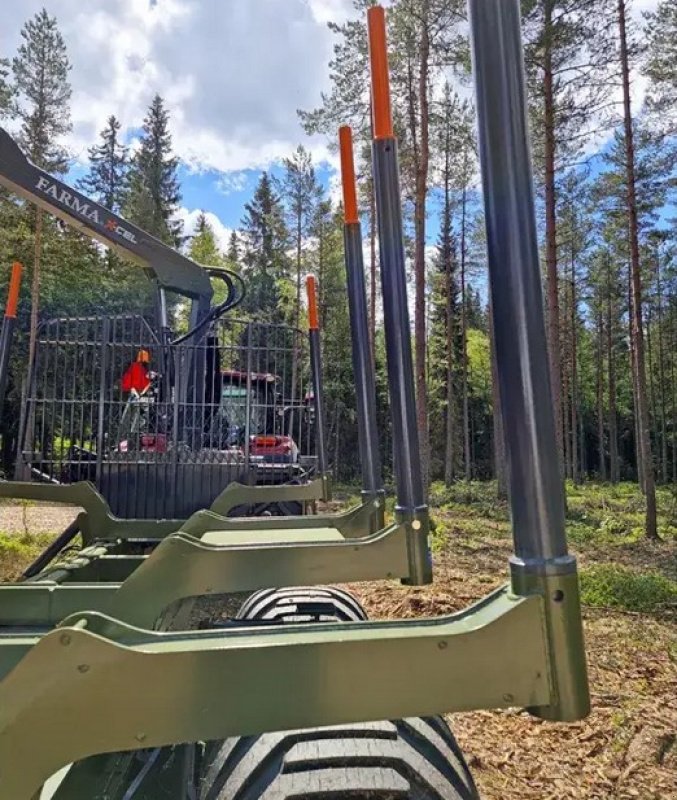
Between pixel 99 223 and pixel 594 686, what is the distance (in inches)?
186

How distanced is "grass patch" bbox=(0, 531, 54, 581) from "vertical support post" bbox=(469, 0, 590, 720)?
6617 mm

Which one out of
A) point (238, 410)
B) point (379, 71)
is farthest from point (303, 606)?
point (238, 410)

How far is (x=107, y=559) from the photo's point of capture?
2.65 meters

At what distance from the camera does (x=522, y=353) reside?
3.49 ft

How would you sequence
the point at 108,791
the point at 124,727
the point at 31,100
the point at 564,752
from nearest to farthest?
the point at 124,727 < the point at 108,791 < the point at 564,752 < the point at 31,100

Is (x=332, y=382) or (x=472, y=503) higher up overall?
(x=332, y=382)

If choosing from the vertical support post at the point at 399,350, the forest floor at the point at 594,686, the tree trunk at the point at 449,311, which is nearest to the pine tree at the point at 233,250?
the tree trunk at the point at 449,311

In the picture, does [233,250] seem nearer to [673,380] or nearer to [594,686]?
[673,380]

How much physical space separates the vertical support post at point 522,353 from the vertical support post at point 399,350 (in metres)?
0.83

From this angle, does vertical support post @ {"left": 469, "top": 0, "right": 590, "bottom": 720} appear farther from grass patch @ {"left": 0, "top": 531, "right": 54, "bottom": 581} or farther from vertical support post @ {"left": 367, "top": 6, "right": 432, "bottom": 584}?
grass patch @ {"left": 0, "top": 531, "right": 54, "bottom": 581}

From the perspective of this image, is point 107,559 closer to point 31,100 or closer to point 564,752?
point 564,752

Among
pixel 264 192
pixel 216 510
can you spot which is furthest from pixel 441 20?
pixel 264 192

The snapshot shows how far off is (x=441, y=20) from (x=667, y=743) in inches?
672

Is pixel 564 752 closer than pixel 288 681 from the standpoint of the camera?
No
